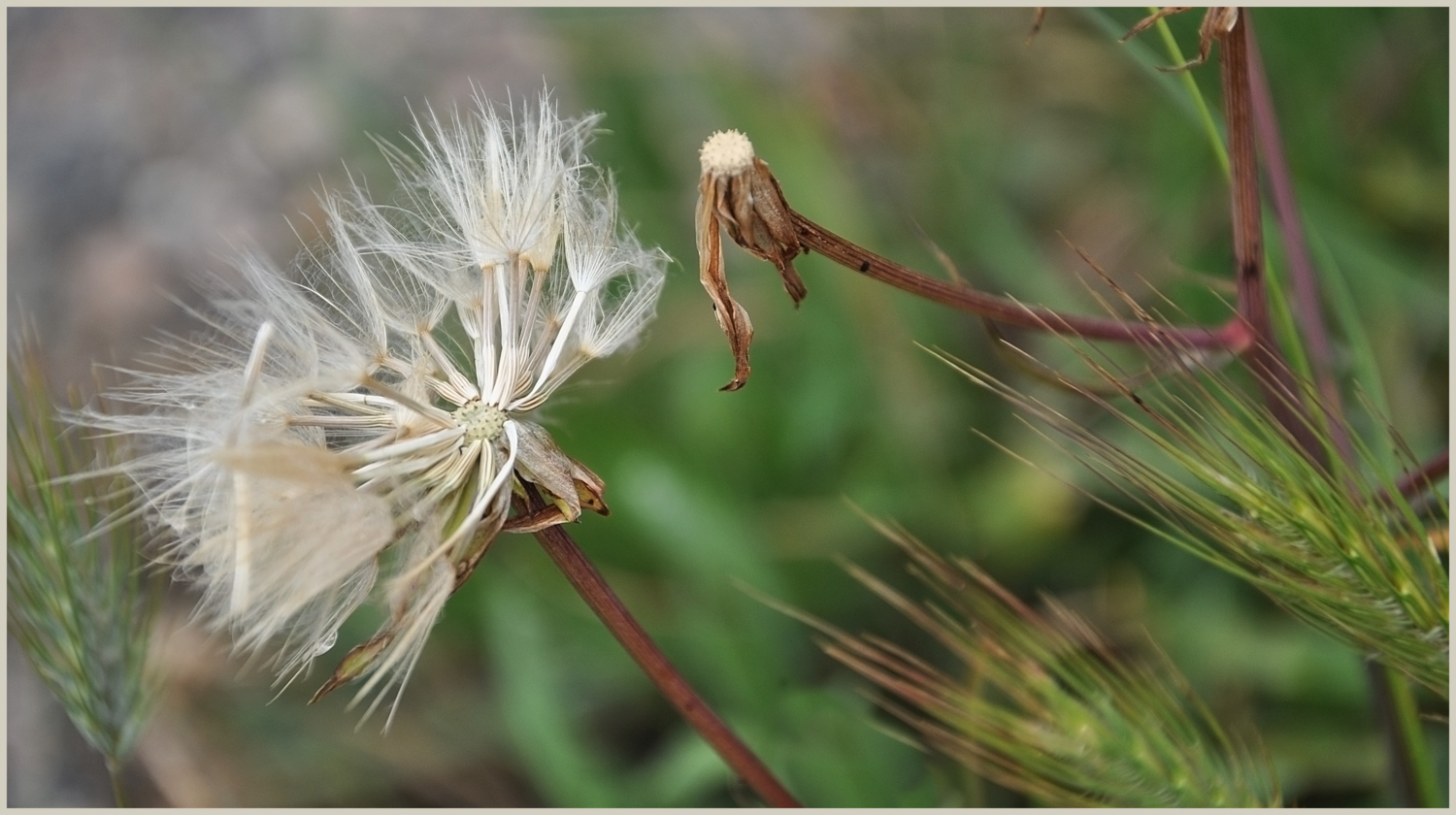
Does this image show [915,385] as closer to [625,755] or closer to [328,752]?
[625,755]

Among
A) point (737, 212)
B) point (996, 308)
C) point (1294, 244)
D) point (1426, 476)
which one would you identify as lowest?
point (1426, 476)

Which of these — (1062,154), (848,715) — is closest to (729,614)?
(848,715)

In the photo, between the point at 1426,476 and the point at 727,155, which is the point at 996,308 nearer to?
the point at 727,155

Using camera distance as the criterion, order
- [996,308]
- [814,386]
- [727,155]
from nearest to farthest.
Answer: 1. [727,155]
2. [996,308]
3. [814,386]

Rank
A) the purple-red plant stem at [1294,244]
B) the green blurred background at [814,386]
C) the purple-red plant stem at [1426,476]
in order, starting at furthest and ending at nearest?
the green blurred background at [814,386] → the purple-red plant stem at [1294,244] → the purple-red plant stem at [1426,476]

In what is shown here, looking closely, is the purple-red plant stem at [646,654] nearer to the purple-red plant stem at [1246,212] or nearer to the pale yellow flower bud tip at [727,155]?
the pale yellow flower bud tip at [727,155]

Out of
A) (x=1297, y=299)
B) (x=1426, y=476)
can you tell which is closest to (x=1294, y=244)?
(x=1297, y=299)

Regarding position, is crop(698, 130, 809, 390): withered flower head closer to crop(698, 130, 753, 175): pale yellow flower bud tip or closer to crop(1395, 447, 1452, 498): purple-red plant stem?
crop(698, 130, 753, 175): pale yellow flower bud tip

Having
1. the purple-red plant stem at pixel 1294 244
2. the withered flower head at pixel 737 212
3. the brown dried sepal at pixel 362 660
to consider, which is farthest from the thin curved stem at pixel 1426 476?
the brown dried sepal at pixel 362 660
